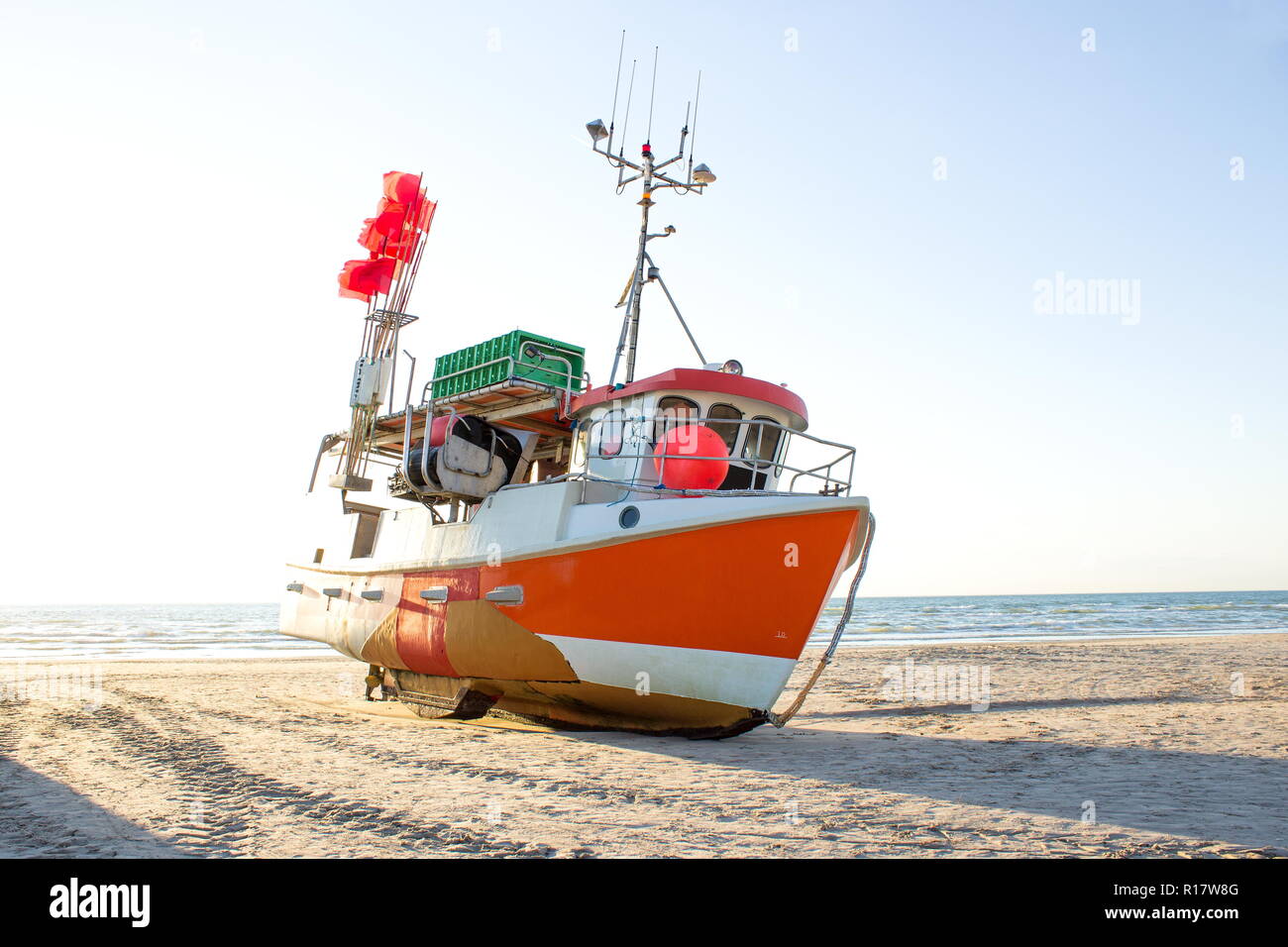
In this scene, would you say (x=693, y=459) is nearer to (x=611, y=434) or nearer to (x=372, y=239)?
(x=611, y=434)

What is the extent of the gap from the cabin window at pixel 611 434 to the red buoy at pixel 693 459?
2.69ft

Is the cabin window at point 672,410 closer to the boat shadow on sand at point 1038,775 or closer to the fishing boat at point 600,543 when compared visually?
the fishing boat at point 600,543

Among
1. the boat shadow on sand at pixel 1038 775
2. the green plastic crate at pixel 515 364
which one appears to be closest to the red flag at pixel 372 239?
the green plastic crate at pixel 515 364

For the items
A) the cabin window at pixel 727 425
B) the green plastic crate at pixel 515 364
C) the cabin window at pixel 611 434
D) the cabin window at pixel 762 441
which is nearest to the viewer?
the cabin window at pixel 727 425

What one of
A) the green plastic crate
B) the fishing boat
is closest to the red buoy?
the fishing boat

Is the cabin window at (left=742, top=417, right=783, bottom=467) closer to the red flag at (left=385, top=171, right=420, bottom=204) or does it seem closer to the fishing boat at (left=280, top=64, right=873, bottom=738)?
Answer: the fishing boat at (left=280, top=64, right=873, bottom=738)

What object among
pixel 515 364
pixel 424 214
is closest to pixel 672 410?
pixel 515 364

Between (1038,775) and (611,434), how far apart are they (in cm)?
556

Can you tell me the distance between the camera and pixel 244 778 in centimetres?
651

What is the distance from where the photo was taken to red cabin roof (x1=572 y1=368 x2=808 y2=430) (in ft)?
29.8

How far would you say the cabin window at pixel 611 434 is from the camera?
375 inches
